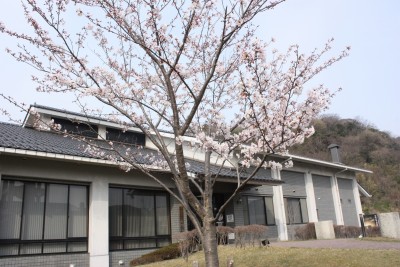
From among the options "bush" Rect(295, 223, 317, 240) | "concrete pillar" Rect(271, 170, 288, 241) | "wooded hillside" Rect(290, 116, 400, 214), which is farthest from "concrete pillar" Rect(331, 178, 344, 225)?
"wooded hillside" Rect(290, 116, 400, 214)

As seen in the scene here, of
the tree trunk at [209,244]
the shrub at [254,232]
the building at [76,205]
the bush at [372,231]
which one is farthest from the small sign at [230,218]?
the tree trunk at [209,244]

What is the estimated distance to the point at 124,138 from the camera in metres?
17.5

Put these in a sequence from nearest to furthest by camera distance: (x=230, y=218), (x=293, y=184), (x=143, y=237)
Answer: (x=143, y=237), (x=230, y=218), (x=293, y=184)

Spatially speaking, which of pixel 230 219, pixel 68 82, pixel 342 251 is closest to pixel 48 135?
pixel 230 219

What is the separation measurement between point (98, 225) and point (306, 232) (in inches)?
457

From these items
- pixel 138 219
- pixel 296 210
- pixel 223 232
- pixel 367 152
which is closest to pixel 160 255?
pixel 138 219

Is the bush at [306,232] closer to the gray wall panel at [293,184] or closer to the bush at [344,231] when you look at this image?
the bush at [344,231]

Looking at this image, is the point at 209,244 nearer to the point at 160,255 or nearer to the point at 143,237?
the point at 160,255

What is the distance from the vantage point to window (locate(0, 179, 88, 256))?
10.6 metres

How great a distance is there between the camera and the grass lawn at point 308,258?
894 centimetres

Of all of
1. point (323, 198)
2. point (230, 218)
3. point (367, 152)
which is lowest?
point (230, 218)

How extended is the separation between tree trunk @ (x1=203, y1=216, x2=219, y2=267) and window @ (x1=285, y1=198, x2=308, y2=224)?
52.4ft

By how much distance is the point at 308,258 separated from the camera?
9578mm

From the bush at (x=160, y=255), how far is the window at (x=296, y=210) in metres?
9.25
